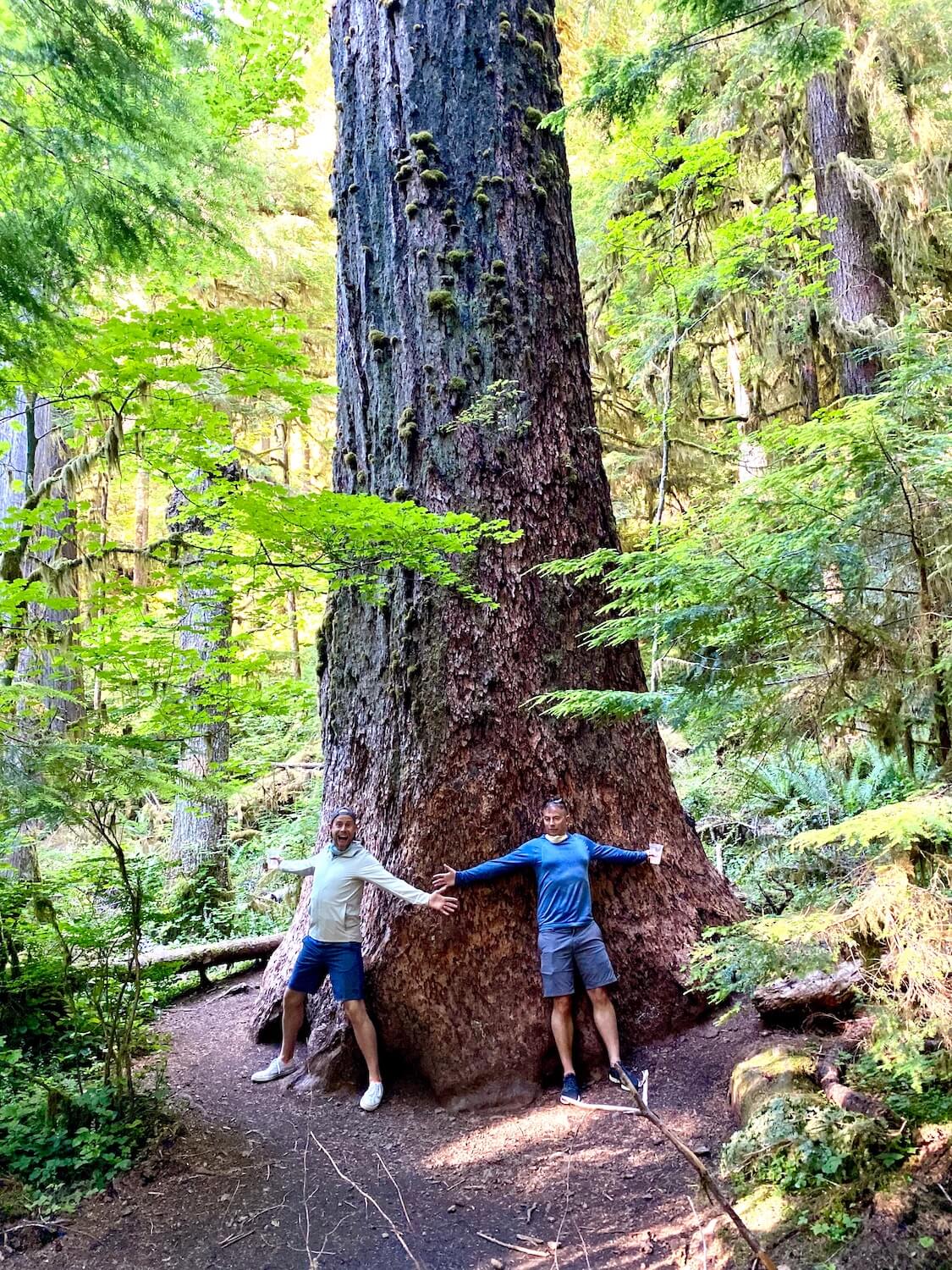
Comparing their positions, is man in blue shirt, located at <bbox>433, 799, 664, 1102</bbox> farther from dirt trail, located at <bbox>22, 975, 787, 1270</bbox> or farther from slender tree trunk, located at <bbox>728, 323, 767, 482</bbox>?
slender tree trunk, located at <bbox>728, 323, 767, 482</bbox>

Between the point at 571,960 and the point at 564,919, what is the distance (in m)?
0.22

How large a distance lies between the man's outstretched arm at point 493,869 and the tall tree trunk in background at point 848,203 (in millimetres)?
6580

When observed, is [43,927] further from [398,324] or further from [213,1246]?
[398,324]

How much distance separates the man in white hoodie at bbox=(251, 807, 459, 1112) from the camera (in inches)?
169

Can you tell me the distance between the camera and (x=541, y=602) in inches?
181

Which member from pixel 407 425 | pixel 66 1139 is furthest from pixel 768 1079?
pixel 407 425

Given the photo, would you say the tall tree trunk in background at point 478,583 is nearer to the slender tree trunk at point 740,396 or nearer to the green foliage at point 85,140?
the green foliage at point 85,140

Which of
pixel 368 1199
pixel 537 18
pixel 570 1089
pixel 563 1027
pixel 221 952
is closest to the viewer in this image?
pixel 368 1199

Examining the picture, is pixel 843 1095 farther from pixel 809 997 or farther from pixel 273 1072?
pixel 273 1072

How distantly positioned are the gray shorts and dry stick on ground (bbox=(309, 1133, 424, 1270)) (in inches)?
49.7

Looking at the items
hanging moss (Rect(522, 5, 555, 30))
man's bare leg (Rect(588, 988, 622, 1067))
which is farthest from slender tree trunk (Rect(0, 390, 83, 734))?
hanging moss (Rect(522, 5, 555, 30))

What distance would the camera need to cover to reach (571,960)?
412cm

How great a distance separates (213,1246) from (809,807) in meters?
5.27

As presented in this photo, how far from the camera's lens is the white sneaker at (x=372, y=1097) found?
415 cm
